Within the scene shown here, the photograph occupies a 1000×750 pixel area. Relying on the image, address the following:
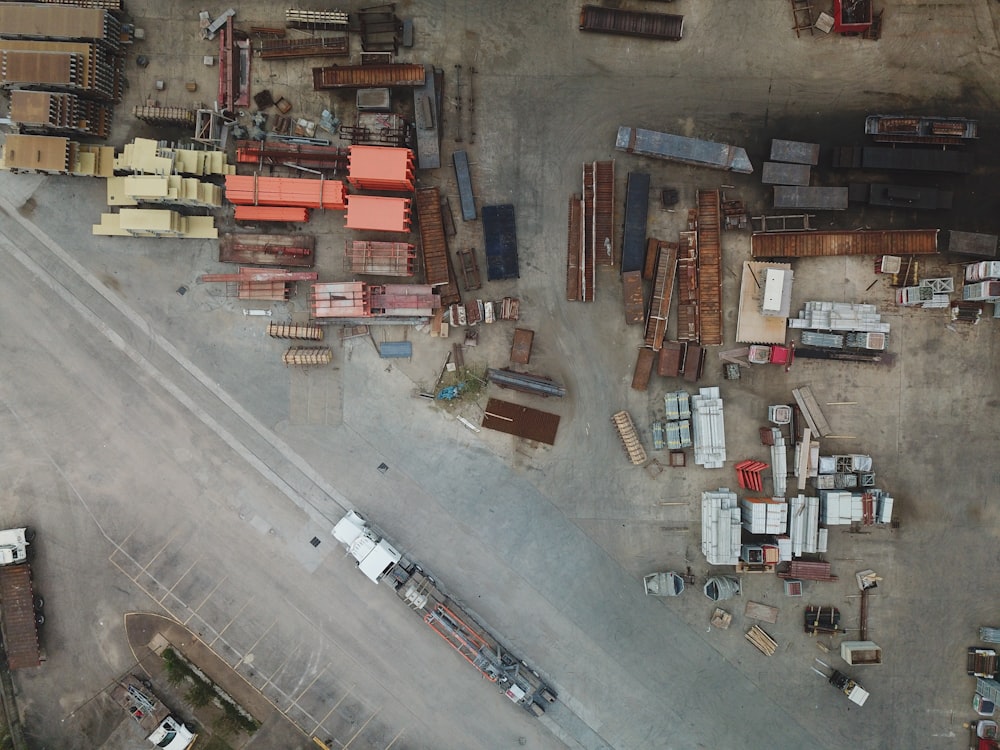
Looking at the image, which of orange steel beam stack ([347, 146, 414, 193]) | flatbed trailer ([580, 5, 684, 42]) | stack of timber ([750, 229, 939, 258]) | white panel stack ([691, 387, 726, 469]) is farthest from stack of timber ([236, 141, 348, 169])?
white panel stack ([691, 387, 726, 469])

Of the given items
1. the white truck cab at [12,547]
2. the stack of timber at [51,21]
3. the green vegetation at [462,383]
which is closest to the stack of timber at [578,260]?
the green vegetation at [462,383]

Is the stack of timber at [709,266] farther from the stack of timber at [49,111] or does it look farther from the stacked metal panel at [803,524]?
the stack of timber at [49,111]

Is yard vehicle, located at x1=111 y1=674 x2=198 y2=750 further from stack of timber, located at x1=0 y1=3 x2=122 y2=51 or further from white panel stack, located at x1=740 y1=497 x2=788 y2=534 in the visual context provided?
stack of timber, located at x1=0 y1=3 x2=122 y2=51

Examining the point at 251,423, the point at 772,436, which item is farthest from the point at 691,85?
the point at 251,423

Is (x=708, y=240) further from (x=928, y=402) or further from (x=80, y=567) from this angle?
(x=80, y=567)

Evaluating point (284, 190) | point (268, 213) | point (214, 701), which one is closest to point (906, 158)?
point (284, 190)
